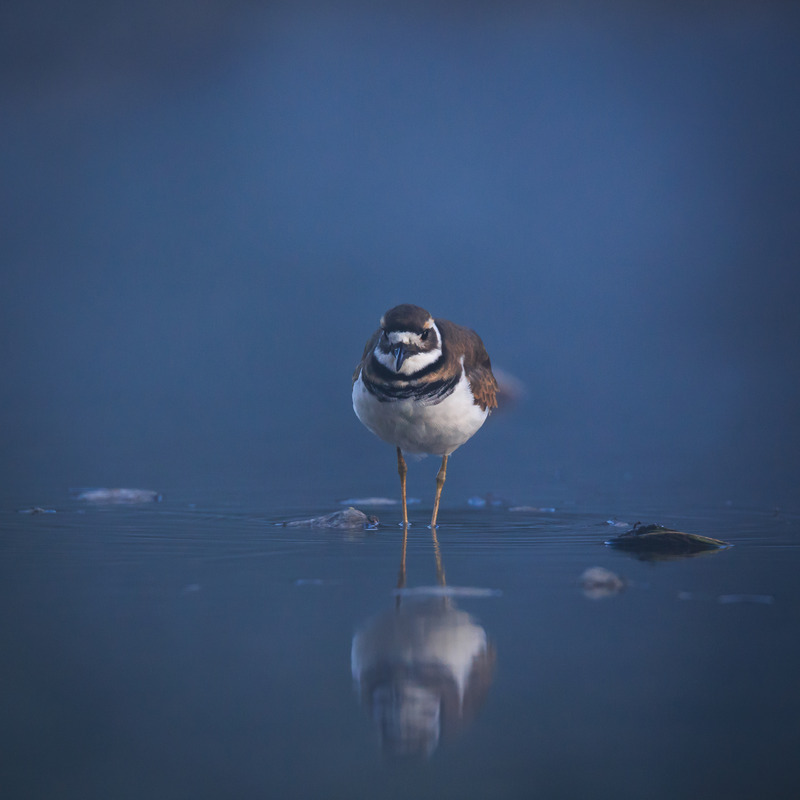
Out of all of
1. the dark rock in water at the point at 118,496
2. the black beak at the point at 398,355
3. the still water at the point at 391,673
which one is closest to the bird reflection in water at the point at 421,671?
the still water at the point at 391,673

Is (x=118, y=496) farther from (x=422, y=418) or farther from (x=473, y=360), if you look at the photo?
(x=473, y=360)

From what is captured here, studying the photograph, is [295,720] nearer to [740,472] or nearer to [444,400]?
[444,400]

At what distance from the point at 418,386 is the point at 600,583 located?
1.19m

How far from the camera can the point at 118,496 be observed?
3807 millimetres

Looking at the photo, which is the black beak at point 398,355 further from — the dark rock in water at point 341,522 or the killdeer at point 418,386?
the dark rock in water at point 341,522

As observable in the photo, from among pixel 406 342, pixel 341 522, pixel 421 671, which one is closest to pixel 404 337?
pixel 406 342

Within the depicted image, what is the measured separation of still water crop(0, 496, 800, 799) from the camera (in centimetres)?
122

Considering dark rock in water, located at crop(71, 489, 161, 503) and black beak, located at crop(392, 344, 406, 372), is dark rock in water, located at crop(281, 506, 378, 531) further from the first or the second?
dark rock in water, located at crop(71, 489, 161, 503)

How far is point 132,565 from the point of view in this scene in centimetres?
244

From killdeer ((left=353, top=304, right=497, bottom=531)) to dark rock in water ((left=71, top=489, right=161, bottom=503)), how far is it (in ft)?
3.49

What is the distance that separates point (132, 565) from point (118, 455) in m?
3.16

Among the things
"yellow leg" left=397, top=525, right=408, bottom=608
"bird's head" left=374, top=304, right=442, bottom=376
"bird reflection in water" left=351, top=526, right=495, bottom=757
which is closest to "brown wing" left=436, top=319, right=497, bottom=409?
"bird's head" left=374, top=304, right=442, bottom=376

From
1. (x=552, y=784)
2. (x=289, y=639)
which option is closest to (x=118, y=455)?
(x=289, y=639)

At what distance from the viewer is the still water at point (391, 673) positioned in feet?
3.99
